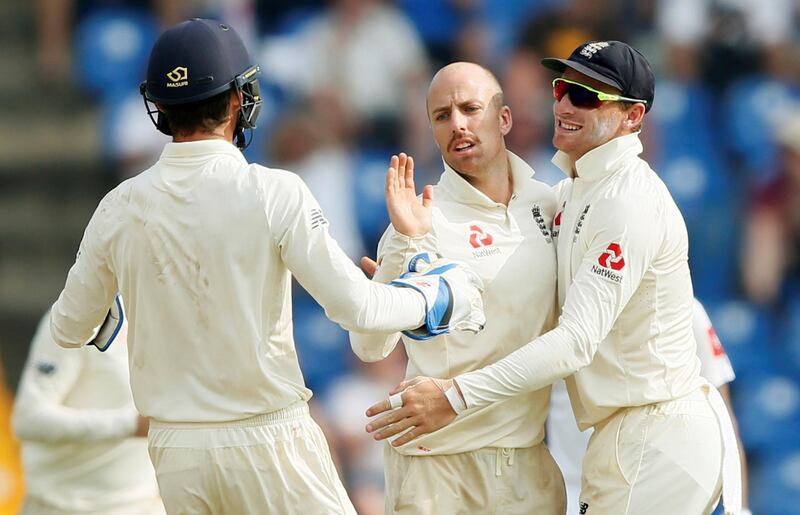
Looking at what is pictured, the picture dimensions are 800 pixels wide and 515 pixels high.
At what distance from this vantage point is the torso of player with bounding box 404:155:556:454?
4855mm

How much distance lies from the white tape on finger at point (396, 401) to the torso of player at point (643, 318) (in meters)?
0.68

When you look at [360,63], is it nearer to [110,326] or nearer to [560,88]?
[560,88]

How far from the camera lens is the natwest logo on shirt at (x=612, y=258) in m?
4.50

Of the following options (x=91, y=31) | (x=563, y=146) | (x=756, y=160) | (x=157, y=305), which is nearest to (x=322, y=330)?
(x=91, y=31)

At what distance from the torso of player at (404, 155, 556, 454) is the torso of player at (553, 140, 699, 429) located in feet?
0.75

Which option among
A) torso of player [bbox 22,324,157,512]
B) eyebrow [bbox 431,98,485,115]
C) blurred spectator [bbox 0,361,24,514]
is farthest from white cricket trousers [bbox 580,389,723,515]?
blurred spectator [bbox 0,361,24,514]

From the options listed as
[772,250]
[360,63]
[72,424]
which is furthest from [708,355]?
[360,63]

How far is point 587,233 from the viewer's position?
15.2 feet

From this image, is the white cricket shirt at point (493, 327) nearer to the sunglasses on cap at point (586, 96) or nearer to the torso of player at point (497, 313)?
the torso of player at point (497, 313)

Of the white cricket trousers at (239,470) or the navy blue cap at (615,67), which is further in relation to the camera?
the navy blue cap at (615,67)

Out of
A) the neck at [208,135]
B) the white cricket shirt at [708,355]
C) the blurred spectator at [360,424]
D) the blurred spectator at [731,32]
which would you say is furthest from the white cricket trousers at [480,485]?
the blurred spectator at [731,32]

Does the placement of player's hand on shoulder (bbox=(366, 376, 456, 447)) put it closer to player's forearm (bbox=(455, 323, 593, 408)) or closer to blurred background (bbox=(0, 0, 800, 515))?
player's forearm (bbox=(455, 323, 593, 408))

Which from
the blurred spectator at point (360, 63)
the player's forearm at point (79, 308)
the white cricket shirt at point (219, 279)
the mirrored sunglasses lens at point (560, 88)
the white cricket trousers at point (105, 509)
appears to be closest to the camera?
the white cricket shirt at point (219, 279)

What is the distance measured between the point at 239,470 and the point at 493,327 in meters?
1.23
